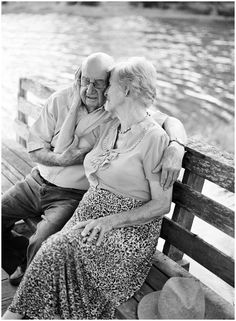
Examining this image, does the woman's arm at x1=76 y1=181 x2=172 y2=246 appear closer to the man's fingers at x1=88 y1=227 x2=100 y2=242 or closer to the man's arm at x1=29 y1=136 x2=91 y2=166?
the man's fingers at x1=88 y1=227 x2=100 y2=242

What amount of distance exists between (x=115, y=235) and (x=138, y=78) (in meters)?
0.70

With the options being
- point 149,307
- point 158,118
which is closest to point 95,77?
point 158,118

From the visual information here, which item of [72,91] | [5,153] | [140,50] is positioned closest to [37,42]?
[140,50]

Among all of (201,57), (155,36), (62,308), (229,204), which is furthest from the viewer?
(155,36)

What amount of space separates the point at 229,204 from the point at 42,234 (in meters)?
1.90

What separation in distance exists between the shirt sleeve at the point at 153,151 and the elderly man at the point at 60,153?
0.58 feet

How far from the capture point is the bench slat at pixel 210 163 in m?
1.97

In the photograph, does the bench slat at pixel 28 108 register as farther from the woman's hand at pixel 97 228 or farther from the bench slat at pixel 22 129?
the woman's hand at pixel 97 228

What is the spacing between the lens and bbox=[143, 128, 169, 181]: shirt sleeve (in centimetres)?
205

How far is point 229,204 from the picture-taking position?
3.73m

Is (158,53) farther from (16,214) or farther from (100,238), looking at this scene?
(100,238)

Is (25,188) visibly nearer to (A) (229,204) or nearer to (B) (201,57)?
(A) (229,204)

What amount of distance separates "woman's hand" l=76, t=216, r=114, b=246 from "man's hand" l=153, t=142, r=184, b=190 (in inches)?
11.7

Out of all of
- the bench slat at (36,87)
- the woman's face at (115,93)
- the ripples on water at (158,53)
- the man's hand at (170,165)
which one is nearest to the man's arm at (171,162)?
the man's hand at (170,165)
